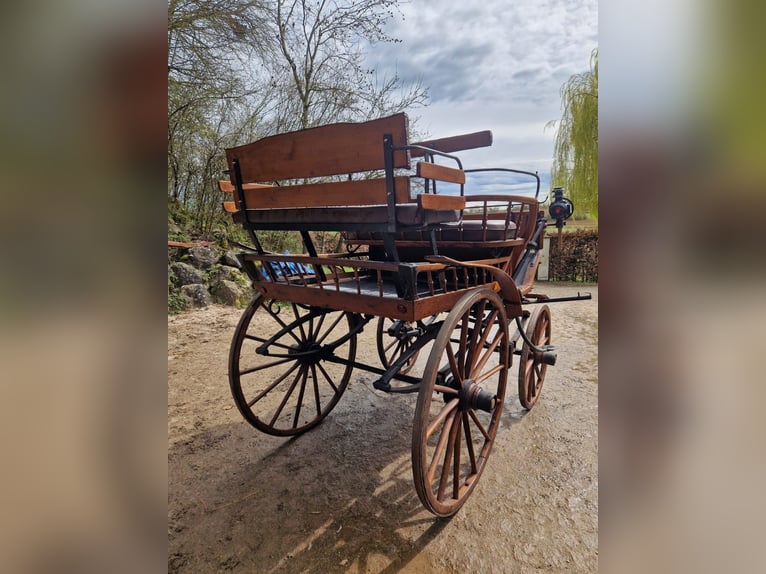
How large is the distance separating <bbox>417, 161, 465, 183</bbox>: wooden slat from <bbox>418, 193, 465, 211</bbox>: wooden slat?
0.07 meters

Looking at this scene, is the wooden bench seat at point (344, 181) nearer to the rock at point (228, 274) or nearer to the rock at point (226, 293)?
the rock at point (226, 293)

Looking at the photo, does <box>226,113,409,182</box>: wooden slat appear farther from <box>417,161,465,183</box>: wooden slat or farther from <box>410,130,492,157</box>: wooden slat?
<box>410,130,492,157</box>: wooden slat

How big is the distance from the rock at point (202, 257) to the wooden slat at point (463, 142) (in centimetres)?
510

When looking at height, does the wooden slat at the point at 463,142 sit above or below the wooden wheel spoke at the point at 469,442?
above

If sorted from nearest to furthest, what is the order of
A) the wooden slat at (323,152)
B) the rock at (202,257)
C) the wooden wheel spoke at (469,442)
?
the wooden slat at (323,152) < the wooden wheel spoke at (469,442) < the rock at (202,257)

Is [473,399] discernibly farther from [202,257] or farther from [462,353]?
[202,257]

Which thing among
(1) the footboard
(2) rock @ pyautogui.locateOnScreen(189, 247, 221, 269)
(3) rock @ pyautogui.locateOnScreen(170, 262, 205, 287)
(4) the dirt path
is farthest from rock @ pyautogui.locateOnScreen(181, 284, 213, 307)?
(1) the footboard

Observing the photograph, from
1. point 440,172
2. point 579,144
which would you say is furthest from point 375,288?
point 579,144

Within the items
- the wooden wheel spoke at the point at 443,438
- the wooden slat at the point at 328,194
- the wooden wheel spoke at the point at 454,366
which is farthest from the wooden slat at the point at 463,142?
the wooden wheel spoke at the point at 443,438

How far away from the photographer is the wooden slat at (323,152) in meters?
1.53

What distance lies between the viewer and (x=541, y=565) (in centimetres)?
172
